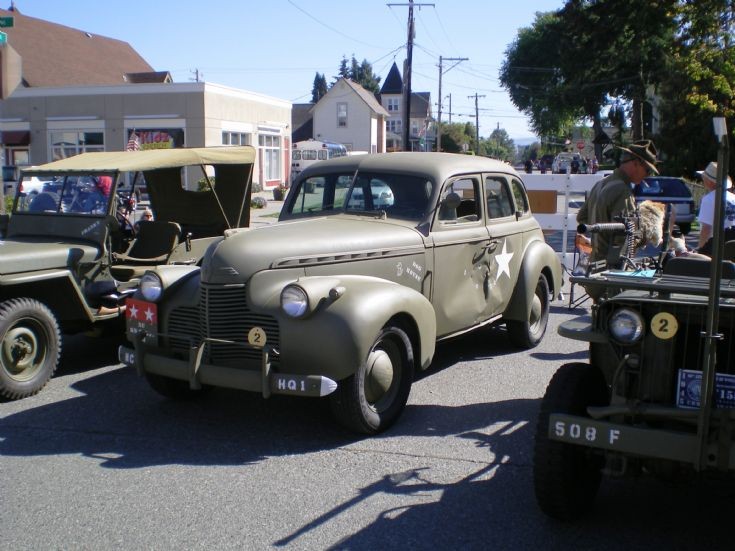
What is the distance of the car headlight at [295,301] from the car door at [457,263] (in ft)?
5.15

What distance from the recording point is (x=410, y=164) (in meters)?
6.46

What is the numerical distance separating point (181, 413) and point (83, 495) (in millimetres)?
1489

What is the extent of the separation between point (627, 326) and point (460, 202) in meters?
2.98

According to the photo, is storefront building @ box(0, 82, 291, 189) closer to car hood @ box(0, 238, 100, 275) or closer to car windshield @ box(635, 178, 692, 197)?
car windshield @ box(635, 178, 692, 197)

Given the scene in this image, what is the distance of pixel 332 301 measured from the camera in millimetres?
4895

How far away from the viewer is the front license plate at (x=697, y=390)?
137 inches

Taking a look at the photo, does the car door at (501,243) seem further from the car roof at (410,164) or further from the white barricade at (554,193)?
the white barricade at (554,193)

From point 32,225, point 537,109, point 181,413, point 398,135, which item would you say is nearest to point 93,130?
point 32,225

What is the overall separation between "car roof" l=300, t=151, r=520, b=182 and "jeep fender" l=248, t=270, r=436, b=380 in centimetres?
162

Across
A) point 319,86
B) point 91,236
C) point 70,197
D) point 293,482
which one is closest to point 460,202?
point 293,482

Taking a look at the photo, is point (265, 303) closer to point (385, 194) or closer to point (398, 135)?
point (385, 194)

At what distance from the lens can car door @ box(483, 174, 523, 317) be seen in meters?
6.83

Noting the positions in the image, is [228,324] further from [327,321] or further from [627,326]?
[627,326]

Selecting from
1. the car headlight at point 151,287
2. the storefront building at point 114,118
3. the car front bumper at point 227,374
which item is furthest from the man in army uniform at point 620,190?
the storefront building at point 114,118
